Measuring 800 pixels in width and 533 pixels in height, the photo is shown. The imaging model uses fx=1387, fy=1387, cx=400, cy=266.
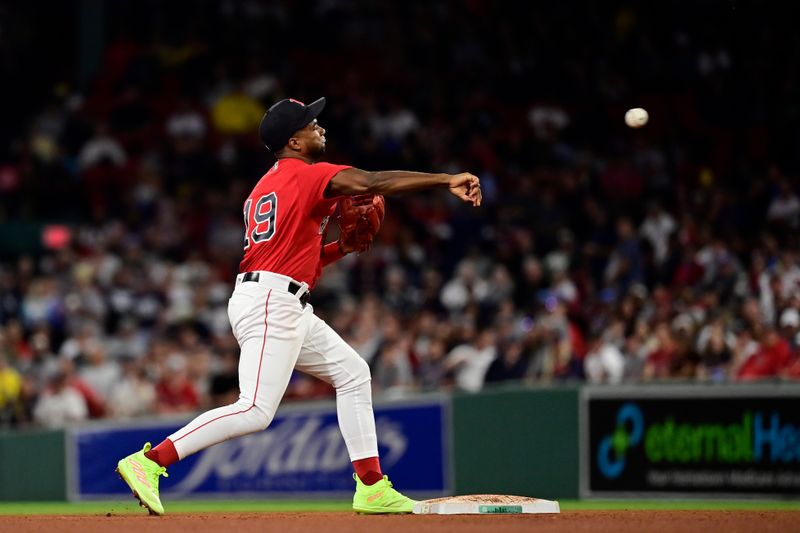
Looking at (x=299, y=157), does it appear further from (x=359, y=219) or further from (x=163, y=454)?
(x=163, y=454)

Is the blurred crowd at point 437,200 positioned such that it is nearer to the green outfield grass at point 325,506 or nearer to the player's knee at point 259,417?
the green outfield grass at point 325,506

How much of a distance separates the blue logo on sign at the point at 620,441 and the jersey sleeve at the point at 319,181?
486 centimetres

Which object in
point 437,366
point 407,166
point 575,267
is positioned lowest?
point 437,366

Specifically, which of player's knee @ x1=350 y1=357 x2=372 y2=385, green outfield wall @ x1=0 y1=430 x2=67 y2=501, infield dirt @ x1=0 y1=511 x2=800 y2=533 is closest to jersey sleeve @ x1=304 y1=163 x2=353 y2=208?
player's knee @ x1=350 y1=357 x2=372 y2=385

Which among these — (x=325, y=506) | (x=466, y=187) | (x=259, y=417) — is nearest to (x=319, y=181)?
(x=466, y=187)

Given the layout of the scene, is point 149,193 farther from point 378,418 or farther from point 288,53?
point 378,418

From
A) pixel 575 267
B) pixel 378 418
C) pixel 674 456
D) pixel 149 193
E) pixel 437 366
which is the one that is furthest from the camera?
pixel 149 193

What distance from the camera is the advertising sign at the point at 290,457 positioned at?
12281mm

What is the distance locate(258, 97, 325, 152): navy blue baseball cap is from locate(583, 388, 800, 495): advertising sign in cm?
480

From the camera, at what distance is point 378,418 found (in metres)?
12.5

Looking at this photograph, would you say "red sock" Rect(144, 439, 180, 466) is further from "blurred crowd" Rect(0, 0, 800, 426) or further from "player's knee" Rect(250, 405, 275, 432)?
"blurred crowd" Rect(0, 0, 800, 426)

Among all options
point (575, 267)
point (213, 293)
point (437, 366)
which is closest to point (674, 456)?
point (437, 366)

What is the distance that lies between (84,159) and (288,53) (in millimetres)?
3411

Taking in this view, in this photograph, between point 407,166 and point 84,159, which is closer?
point 407,166
